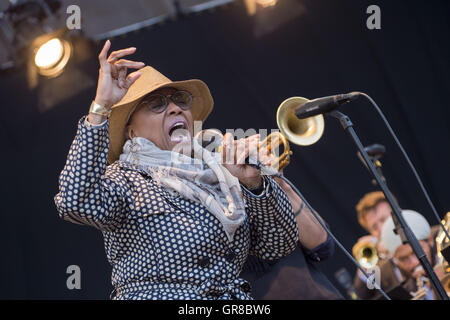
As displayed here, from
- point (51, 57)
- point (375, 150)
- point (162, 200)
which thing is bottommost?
point (375, 150)

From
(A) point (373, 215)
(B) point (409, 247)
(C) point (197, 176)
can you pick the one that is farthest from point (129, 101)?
(A) point (373, 215)

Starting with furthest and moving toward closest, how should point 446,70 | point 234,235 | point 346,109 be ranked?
point 346,109
point 446,70
point 234,235

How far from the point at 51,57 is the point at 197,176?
2.31 meters

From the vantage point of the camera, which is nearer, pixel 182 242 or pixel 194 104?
pixel 182 242

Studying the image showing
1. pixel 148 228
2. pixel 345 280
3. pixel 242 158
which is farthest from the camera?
pixel 345 280

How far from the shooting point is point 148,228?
1966mm

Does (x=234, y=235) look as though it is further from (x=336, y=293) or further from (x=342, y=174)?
(x=342, y=174)

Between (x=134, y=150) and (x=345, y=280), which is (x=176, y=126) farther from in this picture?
(x=345, y=280)

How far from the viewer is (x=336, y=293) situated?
2773mm

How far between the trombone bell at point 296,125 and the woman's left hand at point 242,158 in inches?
21.9

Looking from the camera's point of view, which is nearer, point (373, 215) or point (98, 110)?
point (98, 110)

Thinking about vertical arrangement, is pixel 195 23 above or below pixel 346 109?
above
